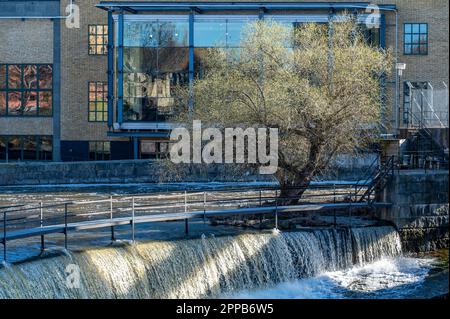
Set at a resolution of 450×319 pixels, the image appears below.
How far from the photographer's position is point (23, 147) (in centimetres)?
5444

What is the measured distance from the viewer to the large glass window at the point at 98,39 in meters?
53.4

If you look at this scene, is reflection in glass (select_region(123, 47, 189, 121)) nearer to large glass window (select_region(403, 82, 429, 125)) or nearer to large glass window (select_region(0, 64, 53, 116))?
large glass window (select_region(0, 64, 53, 116))

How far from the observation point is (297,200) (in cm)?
3147

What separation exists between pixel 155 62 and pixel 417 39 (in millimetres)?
14011

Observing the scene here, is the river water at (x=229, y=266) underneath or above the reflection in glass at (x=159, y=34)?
underneath

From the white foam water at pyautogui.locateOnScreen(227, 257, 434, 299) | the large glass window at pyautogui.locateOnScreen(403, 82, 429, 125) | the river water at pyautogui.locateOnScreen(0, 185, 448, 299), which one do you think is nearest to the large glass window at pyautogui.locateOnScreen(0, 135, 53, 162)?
the large glass window at pyautogui.locateOnScreen(403, 82, 429, 125)

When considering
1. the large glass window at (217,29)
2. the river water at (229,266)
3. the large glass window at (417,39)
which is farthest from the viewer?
the large glass window at (417,39)

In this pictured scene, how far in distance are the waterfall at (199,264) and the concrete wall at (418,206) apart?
2.24ft

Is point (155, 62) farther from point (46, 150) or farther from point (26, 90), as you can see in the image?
point (46, 150)

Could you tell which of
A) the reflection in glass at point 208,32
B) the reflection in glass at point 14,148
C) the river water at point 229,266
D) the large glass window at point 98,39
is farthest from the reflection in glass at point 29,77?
the river water at point 229,266

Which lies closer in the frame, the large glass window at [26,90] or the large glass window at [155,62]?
the large glass window at [155,62]

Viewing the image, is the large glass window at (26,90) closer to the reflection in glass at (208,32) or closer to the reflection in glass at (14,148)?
the reflection in glass at (14,148)
